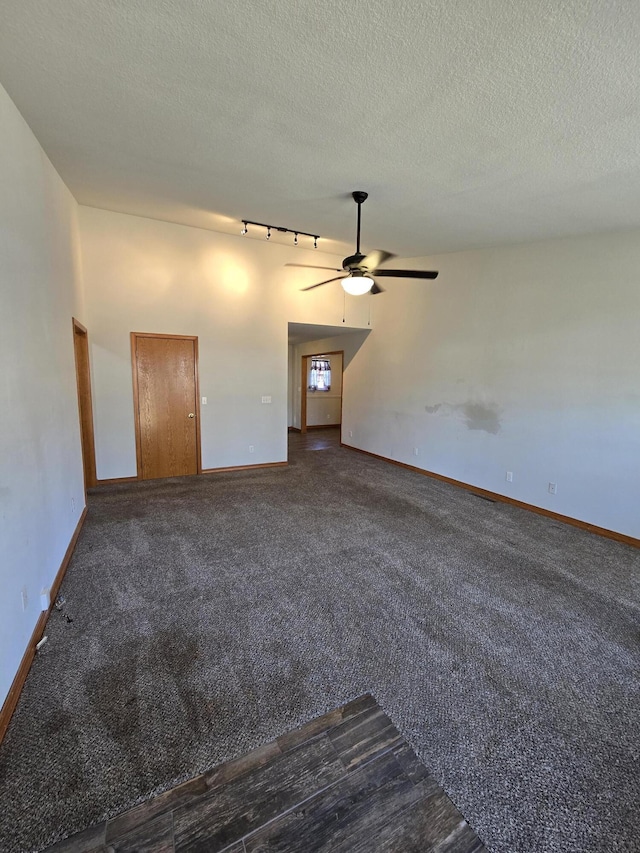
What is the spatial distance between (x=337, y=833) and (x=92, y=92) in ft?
12.6

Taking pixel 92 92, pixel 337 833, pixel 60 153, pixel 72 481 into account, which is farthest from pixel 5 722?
pixel 60 153

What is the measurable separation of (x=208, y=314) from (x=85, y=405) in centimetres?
203

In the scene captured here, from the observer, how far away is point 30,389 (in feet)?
7.58

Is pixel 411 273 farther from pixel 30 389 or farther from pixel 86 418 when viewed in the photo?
pixel 86 418

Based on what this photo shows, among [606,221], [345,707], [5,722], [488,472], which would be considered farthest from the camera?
[488,472]

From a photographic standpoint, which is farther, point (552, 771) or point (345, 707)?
point (345, 707)

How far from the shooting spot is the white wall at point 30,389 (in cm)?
189

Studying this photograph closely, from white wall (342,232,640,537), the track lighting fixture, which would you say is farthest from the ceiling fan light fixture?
white wall (342,232,640,537)

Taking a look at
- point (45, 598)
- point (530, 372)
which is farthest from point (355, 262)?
point (45, 598)

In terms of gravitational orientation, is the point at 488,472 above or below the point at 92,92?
below

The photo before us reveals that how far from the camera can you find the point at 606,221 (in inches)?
132

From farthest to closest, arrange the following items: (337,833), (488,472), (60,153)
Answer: (488,472) < (60,153) < (337,833)

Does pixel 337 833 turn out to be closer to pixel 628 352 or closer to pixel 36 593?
pixel 36 593

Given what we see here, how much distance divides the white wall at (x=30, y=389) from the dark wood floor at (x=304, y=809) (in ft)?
3.04
